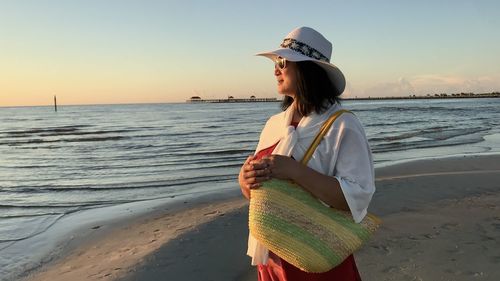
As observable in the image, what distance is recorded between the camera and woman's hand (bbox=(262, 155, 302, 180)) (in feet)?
5.55

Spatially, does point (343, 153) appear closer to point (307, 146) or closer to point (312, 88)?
point (307, 146)

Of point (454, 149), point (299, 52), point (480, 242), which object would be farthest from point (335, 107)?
point (454, 149)

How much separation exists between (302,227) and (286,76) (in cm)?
65

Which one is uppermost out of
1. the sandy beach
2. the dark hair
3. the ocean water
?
the dark hair

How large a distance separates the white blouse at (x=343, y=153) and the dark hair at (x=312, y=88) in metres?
0.05

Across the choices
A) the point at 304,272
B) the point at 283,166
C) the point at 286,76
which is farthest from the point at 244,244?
the point at 283,166

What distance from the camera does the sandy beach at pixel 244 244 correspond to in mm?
4695

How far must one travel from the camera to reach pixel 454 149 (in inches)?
667

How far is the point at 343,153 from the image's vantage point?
1732 mm

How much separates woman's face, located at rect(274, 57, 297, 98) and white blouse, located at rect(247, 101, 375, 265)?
176mm

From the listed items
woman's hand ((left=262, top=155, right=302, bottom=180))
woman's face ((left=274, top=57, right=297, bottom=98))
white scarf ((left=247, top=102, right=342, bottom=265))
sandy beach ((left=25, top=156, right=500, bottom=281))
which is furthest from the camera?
sandy beach ((left=25, top=156, right=500, bottom=281))

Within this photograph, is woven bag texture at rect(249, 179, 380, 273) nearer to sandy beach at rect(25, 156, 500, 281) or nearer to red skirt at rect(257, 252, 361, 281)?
red skirt at rect(257, 252, 361, 281)

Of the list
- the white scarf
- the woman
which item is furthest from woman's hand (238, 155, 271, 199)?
the white scarf

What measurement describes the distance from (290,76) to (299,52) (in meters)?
0.11
